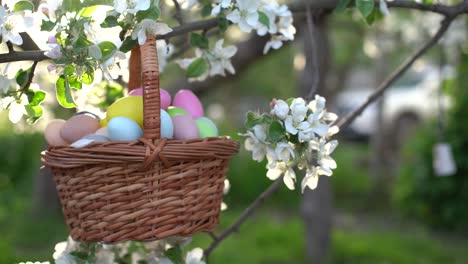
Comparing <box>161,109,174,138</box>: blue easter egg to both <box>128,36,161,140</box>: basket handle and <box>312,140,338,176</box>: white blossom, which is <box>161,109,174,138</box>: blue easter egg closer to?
<box>128,36,161,140</box>: basket handle

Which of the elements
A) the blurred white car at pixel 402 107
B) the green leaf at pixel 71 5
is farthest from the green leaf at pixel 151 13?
the blurred white car at pixel 402 107

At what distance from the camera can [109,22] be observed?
133cm

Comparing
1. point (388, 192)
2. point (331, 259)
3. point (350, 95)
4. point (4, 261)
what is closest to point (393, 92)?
point (350, 95)

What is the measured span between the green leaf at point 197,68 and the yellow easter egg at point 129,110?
285 millimetres

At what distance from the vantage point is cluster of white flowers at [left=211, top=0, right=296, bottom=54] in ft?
5.05

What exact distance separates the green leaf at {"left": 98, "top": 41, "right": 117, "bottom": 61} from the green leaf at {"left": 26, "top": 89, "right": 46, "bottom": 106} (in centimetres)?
27

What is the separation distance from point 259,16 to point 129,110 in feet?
1.28

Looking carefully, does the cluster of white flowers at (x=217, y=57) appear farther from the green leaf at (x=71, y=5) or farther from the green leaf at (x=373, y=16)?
the green leaf at (x=71, y=5)

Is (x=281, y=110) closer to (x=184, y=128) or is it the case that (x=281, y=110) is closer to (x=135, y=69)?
(x=184, y=128)

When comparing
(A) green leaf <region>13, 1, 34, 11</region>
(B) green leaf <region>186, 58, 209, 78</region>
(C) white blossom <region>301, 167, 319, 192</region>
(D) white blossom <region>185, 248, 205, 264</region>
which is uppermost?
(A) green leaf <region>13, 1, 34, 11</region>

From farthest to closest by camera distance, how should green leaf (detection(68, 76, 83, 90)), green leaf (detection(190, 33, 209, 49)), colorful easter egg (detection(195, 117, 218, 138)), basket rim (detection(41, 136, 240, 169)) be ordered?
green leaf (detection(190, 33, 209, 49))
colorful easter egg (detection(195, 117, 218, 138))
green leaf (detection(68, 76, 83, 90))
basket rim (detection(41, 136, 240, 169))

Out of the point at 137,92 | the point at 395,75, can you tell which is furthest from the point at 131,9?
the point at 395,75

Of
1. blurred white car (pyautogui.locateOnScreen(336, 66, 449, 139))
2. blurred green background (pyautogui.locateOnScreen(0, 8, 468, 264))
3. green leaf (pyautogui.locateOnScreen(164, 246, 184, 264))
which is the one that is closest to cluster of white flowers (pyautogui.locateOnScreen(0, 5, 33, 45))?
green leaf (pyautogui.locateOnScreen(164, 246, 184, 264))

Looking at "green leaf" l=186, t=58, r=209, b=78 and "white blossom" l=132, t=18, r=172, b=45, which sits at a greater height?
"white blossom" l=132, t=18, r=172, b=45
